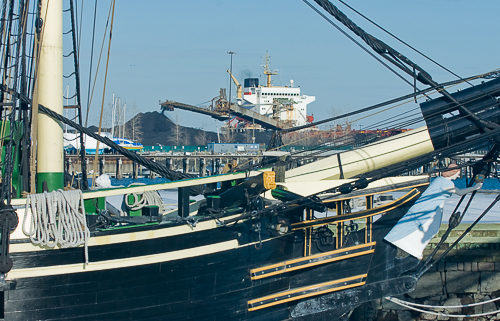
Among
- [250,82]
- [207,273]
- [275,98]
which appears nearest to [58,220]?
[207,273]

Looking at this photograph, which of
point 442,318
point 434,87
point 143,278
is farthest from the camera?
point 442,318

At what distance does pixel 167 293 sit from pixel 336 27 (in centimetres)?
478

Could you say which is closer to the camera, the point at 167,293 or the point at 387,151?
the point at 167,293

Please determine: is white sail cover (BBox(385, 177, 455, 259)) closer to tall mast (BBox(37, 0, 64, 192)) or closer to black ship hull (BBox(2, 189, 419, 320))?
black ship hull (BBox(2, 189, 419, 320))

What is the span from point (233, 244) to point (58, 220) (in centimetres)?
243

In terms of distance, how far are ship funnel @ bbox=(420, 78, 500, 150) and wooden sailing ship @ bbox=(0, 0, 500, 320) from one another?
16 mm

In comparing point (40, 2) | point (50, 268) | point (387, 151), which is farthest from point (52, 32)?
point (387, 151)

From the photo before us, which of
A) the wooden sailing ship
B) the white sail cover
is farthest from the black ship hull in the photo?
the white sail cover

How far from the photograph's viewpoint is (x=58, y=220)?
6328mm

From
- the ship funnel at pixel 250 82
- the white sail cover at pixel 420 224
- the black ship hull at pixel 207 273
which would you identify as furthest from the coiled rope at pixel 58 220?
the ship funnel at pixel 250 82

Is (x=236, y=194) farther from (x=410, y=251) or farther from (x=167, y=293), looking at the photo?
(x=410, y=251)

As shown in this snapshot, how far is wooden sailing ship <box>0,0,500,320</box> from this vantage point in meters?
6.34

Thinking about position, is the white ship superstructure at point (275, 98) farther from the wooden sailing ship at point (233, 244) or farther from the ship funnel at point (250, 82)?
the wooden sailing ship at point (233, 244)

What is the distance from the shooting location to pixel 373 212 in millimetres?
7875
